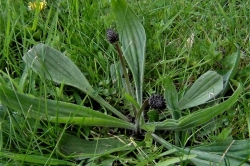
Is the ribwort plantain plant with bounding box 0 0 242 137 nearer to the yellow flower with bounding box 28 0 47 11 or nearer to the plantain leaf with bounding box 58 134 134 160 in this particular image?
the plantain leaf with bounding box 58 134 134 160

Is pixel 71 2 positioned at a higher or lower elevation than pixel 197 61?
higher

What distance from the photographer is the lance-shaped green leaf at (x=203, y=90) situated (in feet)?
4.42

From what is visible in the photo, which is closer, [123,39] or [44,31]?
[123,39]

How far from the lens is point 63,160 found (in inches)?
47.4

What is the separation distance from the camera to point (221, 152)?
1225mm

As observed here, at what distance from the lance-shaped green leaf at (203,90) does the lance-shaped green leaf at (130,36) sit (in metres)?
0.20

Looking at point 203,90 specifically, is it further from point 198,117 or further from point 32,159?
point 32,159

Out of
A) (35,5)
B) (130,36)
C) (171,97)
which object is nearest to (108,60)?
(130,36)

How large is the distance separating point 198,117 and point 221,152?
14cm

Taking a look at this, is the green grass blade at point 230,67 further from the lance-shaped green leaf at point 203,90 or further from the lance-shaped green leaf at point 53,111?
the lance-shaped green leaf at point 53,111

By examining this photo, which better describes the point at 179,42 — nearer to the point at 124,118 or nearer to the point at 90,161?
the point at 124,118

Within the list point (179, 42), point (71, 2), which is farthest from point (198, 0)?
point (71, 2)

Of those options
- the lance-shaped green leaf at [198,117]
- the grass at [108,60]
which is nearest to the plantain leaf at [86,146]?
the grass at [108,60]

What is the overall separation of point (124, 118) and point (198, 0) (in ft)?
2.66
